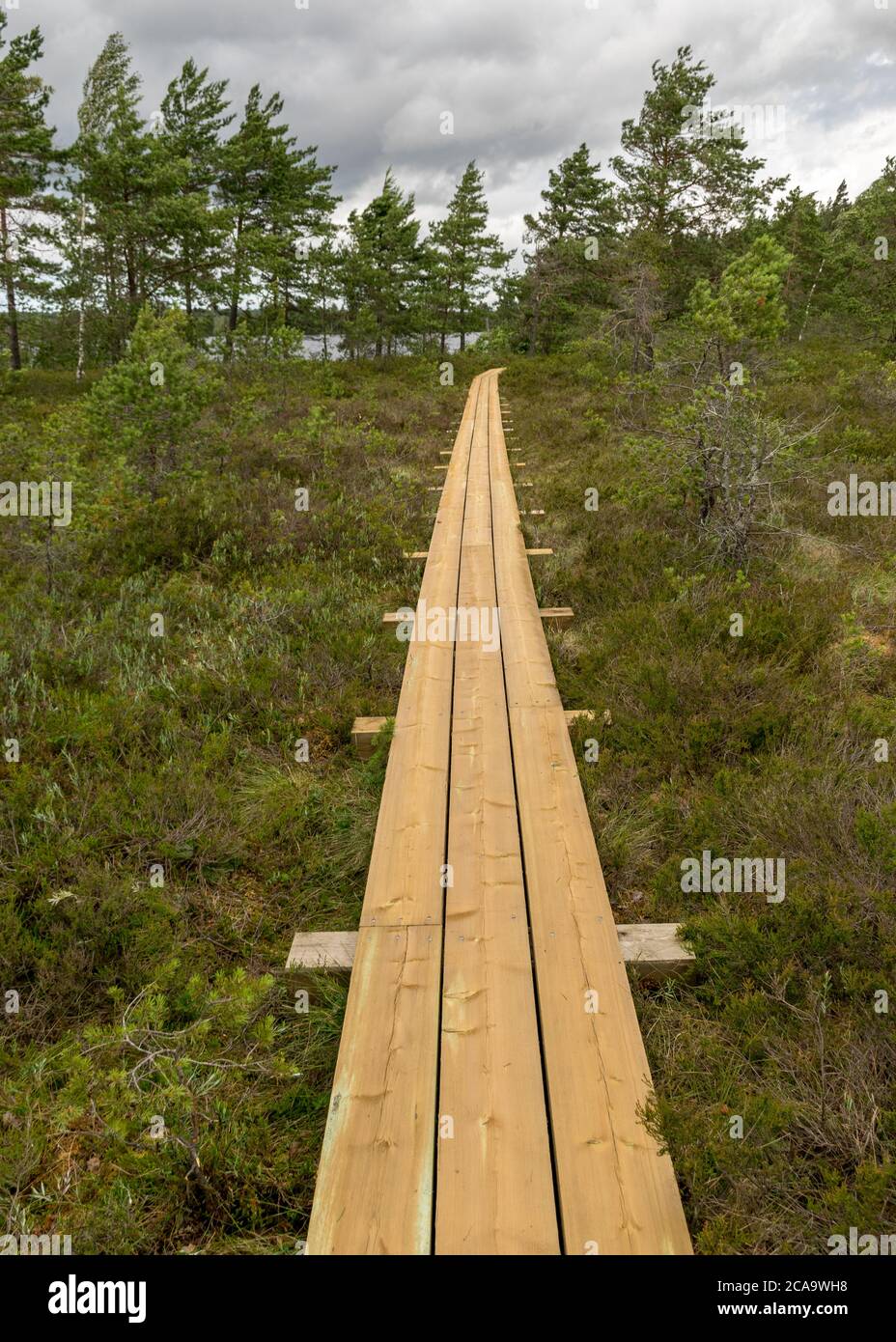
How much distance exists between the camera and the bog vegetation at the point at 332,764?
250cm

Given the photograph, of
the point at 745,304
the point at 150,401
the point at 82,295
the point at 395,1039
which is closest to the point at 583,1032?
the point at 395,1039

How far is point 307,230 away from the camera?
2970 cm

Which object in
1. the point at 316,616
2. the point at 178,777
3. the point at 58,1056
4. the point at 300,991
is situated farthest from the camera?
the point at 316,616

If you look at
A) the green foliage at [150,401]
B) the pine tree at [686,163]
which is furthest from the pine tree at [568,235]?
the green foliage at [150,401]

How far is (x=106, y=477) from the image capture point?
960cm

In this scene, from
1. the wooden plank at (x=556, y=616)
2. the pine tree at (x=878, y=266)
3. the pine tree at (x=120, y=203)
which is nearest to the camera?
the wooden plank at (x=556, y=616)

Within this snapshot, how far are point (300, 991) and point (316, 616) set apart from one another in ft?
14.3

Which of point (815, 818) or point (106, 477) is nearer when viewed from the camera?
point (815, 818)

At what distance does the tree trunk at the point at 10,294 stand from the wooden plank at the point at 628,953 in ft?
86.2

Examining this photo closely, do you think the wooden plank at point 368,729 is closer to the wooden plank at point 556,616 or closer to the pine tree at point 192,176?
the wooden plank at point 556,616

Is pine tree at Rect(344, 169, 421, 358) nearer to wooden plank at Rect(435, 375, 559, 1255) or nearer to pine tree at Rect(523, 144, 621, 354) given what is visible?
pine tree at Rect(523, 144, 621, 354)

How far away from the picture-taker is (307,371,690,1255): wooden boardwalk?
7.27ft
